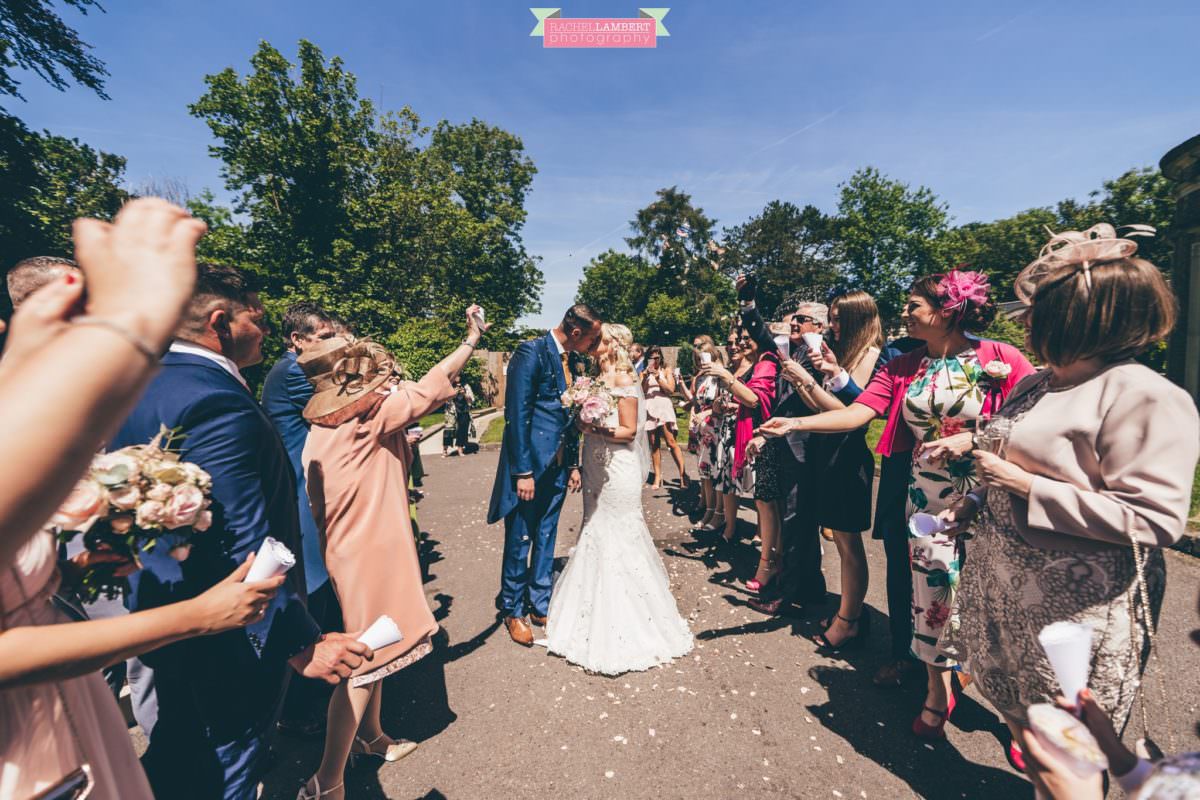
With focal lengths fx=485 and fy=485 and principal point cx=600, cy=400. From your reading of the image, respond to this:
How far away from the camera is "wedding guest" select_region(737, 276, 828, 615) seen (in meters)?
4.39

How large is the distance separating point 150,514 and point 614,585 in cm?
321

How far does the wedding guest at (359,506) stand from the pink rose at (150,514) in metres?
1.14

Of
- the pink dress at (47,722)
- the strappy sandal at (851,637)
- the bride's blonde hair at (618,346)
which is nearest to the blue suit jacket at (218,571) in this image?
the pink dress at (47,722)

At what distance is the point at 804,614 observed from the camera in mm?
4562

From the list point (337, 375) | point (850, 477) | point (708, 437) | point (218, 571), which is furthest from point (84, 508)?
point (708, 437)

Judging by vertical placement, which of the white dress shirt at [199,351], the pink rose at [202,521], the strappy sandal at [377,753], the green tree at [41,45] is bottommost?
the strappy sandal at [377,753]

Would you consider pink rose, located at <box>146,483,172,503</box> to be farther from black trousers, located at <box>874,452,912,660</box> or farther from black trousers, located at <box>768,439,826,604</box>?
black trousers, located at <box>768,439,826,604</box>

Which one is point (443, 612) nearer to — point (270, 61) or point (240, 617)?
point (240, 617)

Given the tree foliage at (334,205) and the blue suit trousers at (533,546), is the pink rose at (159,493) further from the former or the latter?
the tree foliage at (334,205)

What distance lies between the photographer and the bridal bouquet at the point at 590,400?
388cm

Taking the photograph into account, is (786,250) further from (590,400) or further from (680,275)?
(590,400)

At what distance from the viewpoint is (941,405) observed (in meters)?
2.86

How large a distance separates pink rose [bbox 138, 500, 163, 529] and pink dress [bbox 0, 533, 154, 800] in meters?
0.17

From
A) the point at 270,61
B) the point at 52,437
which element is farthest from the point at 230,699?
the point at 270,61
